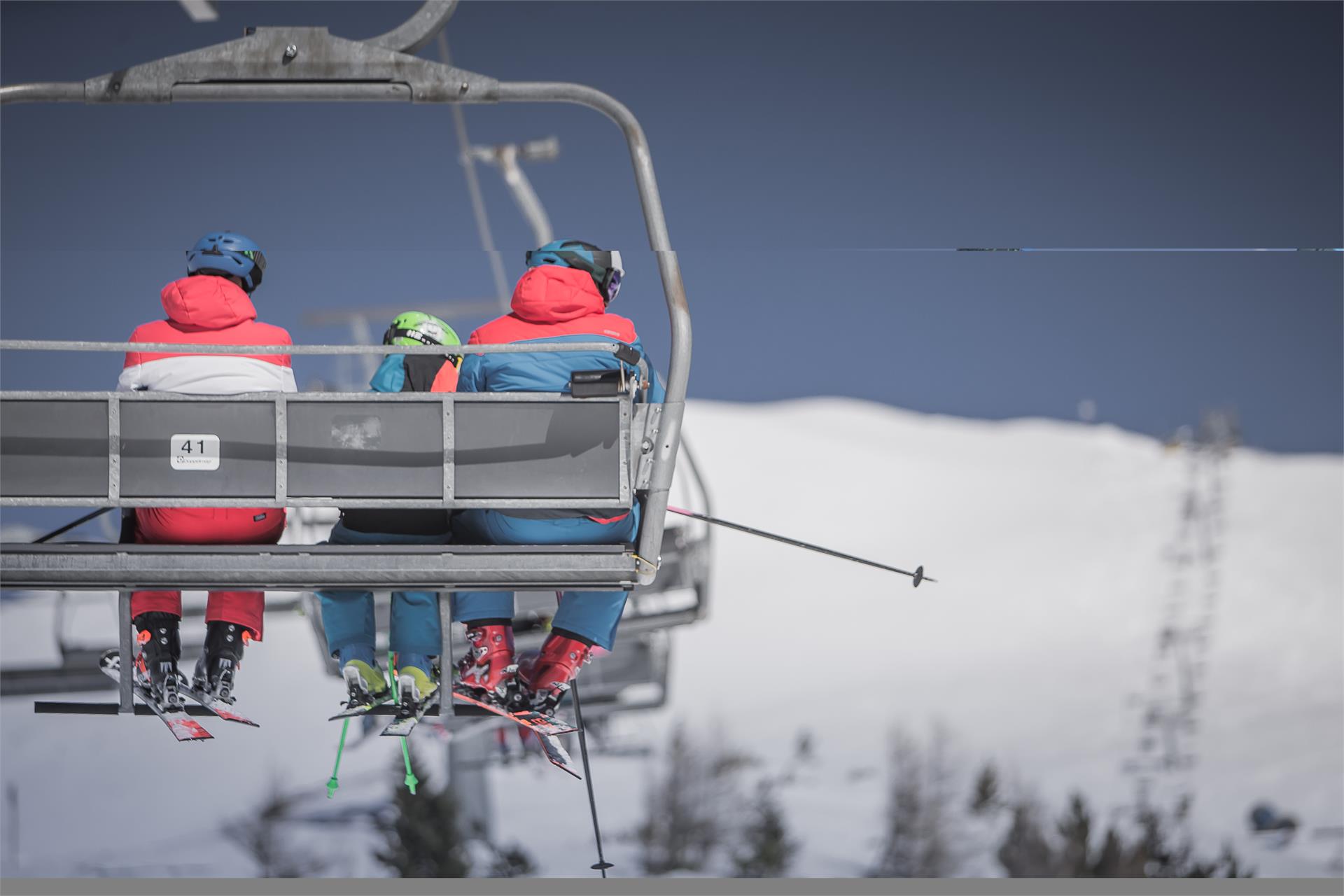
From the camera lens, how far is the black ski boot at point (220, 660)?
3.94 meters

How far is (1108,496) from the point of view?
48.2m

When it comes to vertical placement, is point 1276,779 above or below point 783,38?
below

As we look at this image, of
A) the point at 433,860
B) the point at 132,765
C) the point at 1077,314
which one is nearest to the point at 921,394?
the point at 1077,314

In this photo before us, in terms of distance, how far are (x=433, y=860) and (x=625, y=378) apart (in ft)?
119

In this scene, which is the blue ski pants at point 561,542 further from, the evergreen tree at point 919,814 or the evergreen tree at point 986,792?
the evergreen tree at point 986,792

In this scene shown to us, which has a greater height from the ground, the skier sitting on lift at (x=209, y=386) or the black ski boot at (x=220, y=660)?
the skier sitting on lift at (x=209, y=386)

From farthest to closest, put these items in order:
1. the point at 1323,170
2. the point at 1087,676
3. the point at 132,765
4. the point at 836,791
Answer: the point at 132,765 → the point at 836,791 → the point at 1087,676 → the point at 1323,170

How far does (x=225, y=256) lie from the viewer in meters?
3.76

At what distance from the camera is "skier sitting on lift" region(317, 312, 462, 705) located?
391 cm

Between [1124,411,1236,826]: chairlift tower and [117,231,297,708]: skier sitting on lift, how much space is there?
3956cm

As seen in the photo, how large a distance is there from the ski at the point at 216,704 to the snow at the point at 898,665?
38833 millimetres

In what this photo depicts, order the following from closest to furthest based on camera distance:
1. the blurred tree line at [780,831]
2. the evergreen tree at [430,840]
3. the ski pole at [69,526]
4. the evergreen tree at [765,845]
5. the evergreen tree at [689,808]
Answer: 1. the ski pole at [69,526]
2. the evergreen tree at [430,840]
3. the blurred tree line at [780,831]
4. the evergreen tree at [765,845]
5. the evergreen tree at [689,808]

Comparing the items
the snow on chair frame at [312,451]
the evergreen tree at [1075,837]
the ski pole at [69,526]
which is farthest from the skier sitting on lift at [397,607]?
the evergreen tree at [1075,837]

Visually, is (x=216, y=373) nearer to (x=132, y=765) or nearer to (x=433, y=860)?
(x=433, y=860)
